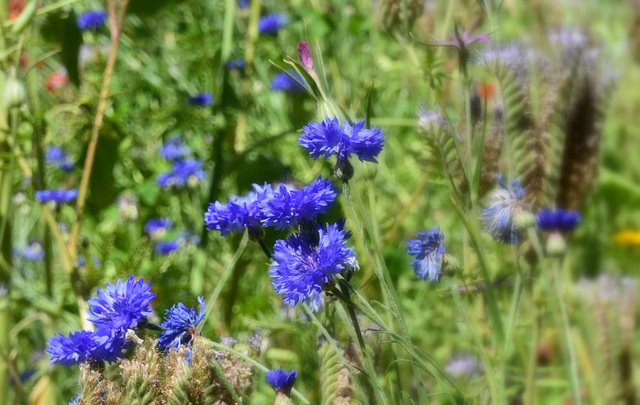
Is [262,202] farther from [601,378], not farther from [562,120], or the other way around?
[601,378]

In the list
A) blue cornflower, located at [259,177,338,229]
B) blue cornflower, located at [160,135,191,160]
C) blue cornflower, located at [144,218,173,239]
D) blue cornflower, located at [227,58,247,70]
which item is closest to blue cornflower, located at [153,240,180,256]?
blue cornflower, located at [144,218,173,239]

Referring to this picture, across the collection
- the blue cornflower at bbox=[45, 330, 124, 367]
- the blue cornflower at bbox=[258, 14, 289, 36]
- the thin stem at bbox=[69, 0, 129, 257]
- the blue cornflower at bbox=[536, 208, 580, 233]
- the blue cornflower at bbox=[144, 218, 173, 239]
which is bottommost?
the blue cornflower at bbox=[45, 330, 124, 367]

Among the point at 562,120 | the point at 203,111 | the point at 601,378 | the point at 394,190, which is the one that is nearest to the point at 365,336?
the point at 562,120

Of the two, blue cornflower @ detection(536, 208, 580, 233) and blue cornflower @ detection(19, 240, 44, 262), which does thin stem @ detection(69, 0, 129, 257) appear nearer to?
blue cornflower @ detection(536, 208, 580, 233)

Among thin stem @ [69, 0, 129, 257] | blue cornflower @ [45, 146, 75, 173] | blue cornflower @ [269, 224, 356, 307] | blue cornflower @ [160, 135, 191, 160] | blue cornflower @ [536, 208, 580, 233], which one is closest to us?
blue cornflower @ [269, 224, 356, 307]

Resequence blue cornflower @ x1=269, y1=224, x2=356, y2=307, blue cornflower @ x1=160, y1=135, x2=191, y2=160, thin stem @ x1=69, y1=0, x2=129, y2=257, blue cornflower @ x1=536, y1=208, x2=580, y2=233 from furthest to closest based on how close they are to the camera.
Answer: blue cornflower @ x1=160, y1=135, x2=191, y2=160
thin stem @ x1=69, y1=0, x2=129, y2=257
blue cornflower @ x1=536, y1=208, x2=580, y2=233
blue cornflower @ x1=269, y1=224, x2=356, y2=307

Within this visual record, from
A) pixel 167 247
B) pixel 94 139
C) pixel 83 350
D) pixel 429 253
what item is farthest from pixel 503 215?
pixel 167 247

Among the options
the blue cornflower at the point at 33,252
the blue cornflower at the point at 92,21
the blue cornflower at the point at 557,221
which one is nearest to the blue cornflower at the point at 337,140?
the blue cornflower at the point at 557,221
